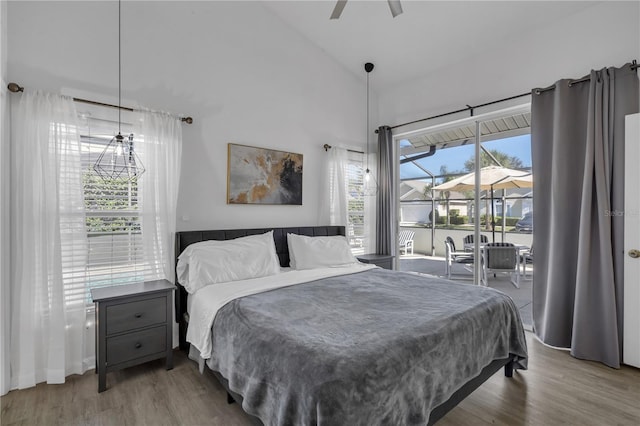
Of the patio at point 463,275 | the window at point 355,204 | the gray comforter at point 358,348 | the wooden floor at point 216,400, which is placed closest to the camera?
the gray comforter at point 358,348

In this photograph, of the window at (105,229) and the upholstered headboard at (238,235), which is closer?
the window at (105,229)

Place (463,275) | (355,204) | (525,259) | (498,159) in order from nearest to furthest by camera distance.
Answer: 1. (498,159)
2. (525,259)
3. (463,275)
4. (355,204)

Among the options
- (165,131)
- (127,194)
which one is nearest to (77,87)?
(165,131)

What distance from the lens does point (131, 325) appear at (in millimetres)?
2422

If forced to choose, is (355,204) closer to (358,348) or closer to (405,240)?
(405,240)

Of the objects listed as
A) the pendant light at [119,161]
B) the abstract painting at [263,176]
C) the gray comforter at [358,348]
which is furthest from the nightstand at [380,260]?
the pendant light at [119,161]

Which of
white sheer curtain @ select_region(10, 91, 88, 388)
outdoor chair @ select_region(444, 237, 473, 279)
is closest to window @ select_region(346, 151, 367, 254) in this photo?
outdoor chair @ select_region(444, 237, 473, 279)

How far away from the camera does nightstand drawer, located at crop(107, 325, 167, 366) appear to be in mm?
2350

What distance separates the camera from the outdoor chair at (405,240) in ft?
16.0

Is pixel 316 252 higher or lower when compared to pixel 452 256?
higher

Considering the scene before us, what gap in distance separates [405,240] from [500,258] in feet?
4.45

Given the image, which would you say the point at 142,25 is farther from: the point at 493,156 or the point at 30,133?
the point at 493,156

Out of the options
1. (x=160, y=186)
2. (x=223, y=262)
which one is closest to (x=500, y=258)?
(x=223, y=262)

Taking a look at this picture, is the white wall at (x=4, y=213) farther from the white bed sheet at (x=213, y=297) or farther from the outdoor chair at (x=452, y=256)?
the outdoor chair at (x=452, y=256)
